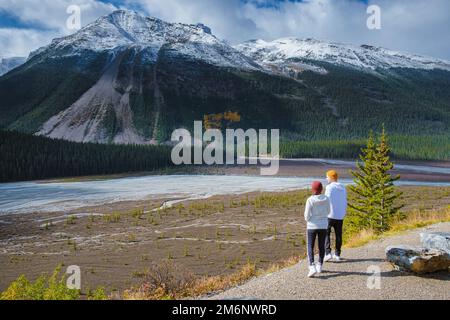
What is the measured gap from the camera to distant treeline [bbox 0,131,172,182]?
100 meters

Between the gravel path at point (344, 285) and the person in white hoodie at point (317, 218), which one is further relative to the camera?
the person in white hoodie at point (317, 218)

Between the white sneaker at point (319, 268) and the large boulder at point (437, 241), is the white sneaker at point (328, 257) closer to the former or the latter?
the white sneaker at point (319, 268)

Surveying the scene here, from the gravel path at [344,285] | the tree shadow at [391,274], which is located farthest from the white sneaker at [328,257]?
the tree shadow at [391,274]

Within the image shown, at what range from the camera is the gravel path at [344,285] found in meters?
10.6

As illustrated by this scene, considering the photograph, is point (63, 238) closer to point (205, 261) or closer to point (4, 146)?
point (205, 261)

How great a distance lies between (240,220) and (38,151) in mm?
80372

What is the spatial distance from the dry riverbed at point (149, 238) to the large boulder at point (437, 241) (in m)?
14.0

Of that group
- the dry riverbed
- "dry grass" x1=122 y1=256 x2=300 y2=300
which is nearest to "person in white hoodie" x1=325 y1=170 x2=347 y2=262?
"dry grass" x1=122 y1=256 x2=300 y2=300

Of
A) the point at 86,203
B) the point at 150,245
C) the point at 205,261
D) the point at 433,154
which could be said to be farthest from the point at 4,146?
the point at 433,154

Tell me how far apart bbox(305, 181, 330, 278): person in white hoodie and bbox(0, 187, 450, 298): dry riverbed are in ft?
43.3

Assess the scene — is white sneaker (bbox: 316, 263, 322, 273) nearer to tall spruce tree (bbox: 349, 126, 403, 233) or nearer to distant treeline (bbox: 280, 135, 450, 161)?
tall spruce tree (bbox: 349, 126, 403, 233)

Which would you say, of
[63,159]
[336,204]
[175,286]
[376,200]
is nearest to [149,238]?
[376,200]

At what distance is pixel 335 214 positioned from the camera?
1436 centimetres

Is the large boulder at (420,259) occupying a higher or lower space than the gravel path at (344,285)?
higher
